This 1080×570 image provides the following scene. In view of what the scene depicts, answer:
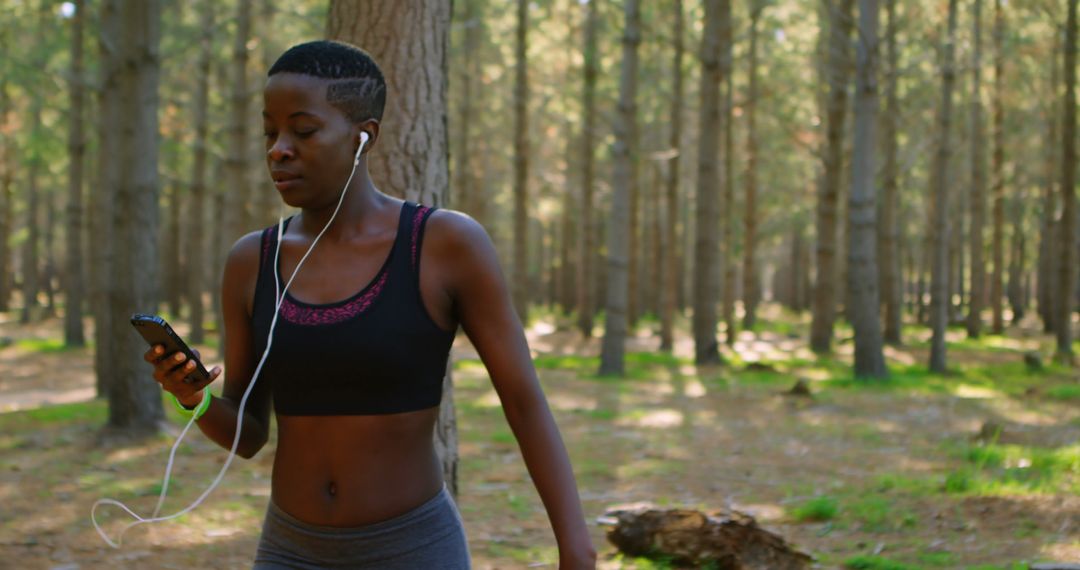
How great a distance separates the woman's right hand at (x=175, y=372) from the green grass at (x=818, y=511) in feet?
18.3

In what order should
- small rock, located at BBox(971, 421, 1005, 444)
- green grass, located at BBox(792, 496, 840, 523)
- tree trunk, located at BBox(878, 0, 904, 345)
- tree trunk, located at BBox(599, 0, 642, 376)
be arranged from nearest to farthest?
green grass, located at BBox(792, 496, 840, 523)
small rock, located at BBox(971, 421, 1005, 444)
tree trunk, located at BBox(599, 0, 642, 376)
tree trunk, located at BBox(878, 0, 904, 345)

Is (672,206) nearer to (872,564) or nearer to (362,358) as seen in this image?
(872,564)

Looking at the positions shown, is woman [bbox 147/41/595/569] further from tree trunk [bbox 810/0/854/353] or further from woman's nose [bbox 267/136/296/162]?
tree trunk [bbox 810/0/854/353]

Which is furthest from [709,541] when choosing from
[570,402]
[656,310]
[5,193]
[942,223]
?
[656,310]

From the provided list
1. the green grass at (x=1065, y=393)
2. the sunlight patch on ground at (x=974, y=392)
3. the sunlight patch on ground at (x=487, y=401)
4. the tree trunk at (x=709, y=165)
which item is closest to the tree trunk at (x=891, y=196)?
the tree trunk at (x=709, y=165)

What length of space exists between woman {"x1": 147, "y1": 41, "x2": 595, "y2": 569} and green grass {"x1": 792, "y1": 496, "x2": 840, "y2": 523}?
5176 millimetres

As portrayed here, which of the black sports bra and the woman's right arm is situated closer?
the black sports bra

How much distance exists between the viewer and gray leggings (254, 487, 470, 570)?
7.39 ft

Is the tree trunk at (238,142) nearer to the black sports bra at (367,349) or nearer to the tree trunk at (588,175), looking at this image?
the tree trunk at (588,175)

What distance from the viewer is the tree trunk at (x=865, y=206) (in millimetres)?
15781

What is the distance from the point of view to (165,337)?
214 centimetres

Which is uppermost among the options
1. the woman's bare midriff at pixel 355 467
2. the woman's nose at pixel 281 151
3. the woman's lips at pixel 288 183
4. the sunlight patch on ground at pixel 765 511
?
the woman's nose at pixel 281 151

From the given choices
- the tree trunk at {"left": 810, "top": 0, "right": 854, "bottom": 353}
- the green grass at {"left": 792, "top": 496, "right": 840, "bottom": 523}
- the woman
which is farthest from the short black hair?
the tree trunk at {"left": 810, "top": 0, "right": 854, "bottom": 353}

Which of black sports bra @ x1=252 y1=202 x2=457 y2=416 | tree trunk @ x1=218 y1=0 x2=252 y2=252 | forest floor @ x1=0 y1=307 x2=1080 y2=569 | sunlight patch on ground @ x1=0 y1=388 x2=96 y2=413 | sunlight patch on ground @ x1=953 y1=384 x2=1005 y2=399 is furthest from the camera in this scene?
tree trunk @ x1=218 y1=0 x2=252 y2=252
